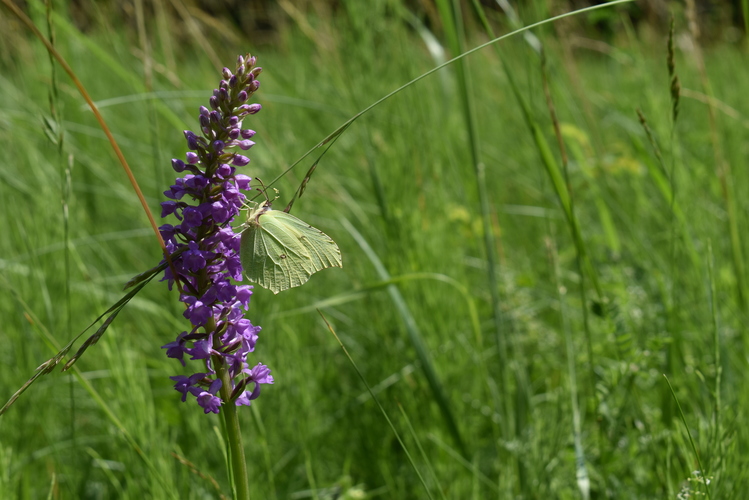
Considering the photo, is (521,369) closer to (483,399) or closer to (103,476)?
(483,399)

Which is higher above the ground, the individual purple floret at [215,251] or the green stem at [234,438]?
the individual purple floret at [215,251]

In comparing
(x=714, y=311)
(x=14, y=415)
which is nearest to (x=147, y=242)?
(x=14, y=415)

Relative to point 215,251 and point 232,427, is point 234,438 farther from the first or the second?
point 215,251

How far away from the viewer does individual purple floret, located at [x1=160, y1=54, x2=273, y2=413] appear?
3.68ft

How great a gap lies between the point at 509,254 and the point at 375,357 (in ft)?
4.49

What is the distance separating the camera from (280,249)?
1530 mm

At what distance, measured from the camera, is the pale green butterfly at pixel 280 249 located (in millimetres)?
1444

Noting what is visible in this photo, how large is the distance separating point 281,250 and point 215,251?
1.22 ft

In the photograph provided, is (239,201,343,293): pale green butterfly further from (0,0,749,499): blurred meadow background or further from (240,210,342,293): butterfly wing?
(0,0,749,499): blurred meadow background

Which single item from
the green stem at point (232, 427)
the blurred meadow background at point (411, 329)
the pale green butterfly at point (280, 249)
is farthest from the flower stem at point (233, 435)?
the blurred meadow background at point (411, 329)

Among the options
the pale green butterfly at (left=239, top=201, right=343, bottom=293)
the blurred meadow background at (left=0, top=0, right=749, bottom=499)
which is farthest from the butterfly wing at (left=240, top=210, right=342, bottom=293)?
the blurred meadow background at (left=0, top=0, right=749, bottom=499)

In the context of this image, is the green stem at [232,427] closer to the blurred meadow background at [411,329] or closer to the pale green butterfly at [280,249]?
the pale green butterfly at [280,249]

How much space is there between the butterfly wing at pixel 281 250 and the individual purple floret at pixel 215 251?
21cm

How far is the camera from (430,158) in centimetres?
288
